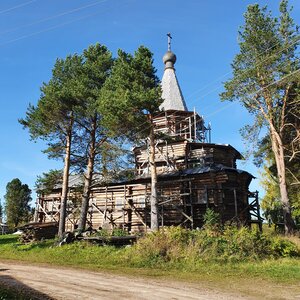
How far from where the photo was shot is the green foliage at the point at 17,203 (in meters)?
48.4

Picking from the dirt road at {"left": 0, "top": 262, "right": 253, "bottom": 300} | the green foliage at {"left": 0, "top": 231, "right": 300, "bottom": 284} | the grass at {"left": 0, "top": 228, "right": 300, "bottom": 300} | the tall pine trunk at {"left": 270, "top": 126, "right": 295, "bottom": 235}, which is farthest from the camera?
the tall pine trunk at {"left": 270, "top": 126, "right": 295, "bottom": 235}

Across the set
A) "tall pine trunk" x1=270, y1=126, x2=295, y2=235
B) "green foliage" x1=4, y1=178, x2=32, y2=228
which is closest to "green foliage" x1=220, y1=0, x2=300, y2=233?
"tall pine trunk" x1=270, y1=126, x2=295, y2=235

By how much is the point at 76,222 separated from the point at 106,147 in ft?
41.0

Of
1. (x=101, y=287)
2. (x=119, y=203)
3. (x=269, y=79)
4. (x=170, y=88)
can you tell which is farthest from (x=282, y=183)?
(x=170, y=88)

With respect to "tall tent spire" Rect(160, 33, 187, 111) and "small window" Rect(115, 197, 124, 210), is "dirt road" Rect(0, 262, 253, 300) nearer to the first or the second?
"small window" Rect(115, 197, 124, 210)

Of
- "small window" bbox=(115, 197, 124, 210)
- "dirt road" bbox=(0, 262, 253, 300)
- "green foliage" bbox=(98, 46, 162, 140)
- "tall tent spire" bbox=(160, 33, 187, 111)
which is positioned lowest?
"dirt road" bbox=(0, 262, 253, 300)

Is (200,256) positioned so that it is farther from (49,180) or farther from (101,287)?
(49,180)

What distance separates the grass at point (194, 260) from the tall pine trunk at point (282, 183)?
13.4 feet

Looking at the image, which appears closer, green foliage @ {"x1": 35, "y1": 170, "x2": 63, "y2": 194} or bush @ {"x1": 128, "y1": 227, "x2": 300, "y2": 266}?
bush @ {"x1": 128, "y1": 227, "x2": 300, "y2": 266}

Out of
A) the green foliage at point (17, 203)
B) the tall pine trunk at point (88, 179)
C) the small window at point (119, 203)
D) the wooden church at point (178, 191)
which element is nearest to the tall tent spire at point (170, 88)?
the wooden church at point (178, 191)

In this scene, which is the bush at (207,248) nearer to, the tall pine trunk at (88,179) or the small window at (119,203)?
the tall pine trunk at (88,179)

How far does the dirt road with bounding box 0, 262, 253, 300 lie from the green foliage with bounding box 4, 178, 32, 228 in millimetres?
38292

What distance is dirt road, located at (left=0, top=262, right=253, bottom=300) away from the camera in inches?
349

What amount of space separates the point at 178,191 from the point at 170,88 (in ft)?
56.0
